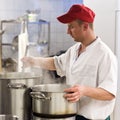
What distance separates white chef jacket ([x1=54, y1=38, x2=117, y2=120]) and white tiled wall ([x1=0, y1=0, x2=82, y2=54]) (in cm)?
158

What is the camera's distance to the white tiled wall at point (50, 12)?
3.10 m

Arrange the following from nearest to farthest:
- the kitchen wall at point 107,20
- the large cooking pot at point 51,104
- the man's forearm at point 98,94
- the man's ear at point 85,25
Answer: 1. the large cooking pot at point 51,104
2. the man's forearm at point 98,94
3. the man's ear at point 85,25
4. the kitchen wall at point 107,20

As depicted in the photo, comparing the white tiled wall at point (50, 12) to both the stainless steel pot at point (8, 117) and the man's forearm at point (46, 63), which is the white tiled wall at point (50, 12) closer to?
the man's forearm at point (46, 63)

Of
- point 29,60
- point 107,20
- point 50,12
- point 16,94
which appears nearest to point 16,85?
point 16,94

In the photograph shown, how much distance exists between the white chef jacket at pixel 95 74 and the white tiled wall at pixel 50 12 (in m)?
1.58

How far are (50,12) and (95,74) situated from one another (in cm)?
177

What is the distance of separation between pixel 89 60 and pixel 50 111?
13.3 inches

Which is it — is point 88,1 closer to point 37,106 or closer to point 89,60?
point 89,60

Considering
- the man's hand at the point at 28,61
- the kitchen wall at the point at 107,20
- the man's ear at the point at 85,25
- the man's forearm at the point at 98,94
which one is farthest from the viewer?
the kitchen wall at the point at 107,20

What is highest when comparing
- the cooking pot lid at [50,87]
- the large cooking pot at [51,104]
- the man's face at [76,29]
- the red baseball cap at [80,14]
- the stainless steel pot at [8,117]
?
the red baseball cap at [80,14]

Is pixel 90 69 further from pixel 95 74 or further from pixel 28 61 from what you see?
pixel 28 61

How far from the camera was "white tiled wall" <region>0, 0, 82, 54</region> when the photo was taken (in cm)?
310

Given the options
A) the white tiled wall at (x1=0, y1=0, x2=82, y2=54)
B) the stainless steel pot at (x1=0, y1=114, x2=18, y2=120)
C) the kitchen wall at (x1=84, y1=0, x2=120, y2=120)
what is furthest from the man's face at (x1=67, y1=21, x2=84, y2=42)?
the white tiled wall at (x1=0, y1=0, x2=82, y2=54)

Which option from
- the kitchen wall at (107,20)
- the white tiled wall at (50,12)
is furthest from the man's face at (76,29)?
the white tiled wall at (50,12)
